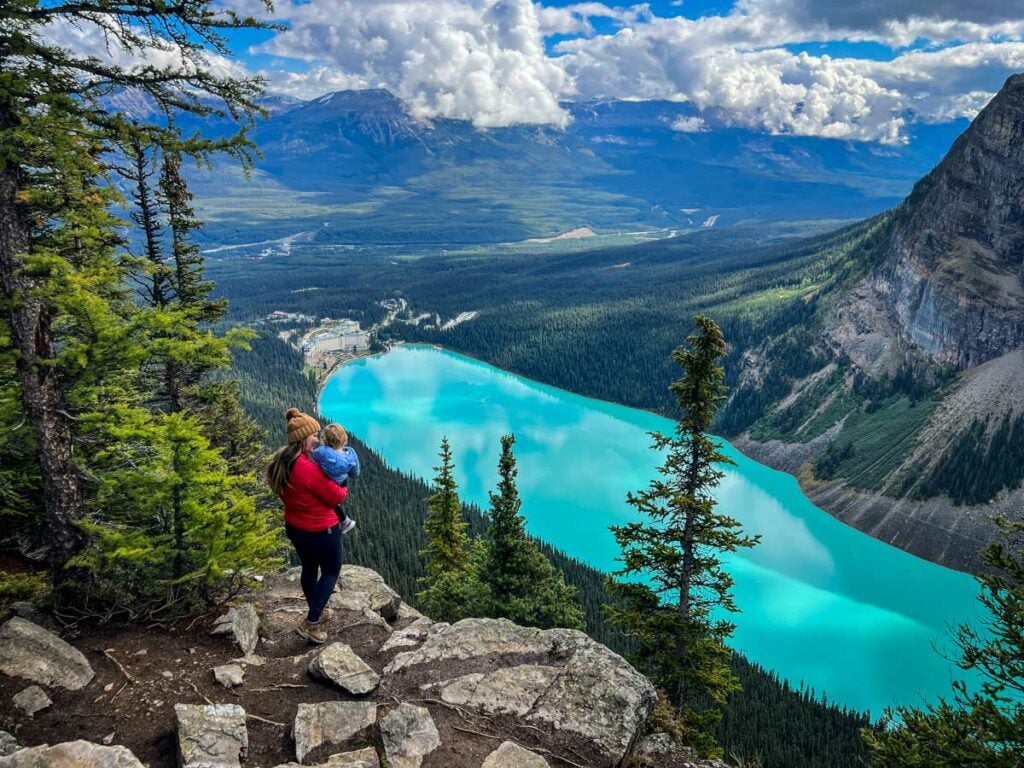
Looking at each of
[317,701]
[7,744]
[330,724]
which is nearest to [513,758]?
[330,724]

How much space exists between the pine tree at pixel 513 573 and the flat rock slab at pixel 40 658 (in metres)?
17.2

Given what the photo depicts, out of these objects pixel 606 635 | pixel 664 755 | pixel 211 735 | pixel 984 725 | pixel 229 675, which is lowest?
pixel 606 635

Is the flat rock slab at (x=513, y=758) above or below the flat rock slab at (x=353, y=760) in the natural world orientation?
below

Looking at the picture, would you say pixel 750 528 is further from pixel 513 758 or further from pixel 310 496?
pixel 310 496

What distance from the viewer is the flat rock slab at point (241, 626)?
12109mm

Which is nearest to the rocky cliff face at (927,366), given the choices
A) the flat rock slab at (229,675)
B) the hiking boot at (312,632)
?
the hiking boot at (312,632)

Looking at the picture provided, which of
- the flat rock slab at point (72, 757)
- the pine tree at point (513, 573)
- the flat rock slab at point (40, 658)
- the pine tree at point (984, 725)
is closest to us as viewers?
the flat rock slab at point (72, 757)

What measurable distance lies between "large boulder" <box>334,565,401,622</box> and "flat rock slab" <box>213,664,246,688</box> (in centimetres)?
440

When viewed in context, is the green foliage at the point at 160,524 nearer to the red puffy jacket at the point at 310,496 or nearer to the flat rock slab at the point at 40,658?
the flat rock slab at the point at 40,658

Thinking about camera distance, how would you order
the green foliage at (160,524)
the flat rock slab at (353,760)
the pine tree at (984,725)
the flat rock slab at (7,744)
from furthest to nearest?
the pine tree at (984,725) < the green foliage at (160,524) < the flat rock slab at (353,760) < the flat rock slab at (7,744)

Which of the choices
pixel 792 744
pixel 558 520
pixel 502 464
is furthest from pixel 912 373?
pixel 502 464

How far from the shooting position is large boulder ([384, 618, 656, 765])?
35.5 ft

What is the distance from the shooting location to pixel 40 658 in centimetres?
1013

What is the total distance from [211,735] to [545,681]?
571 centimetres
